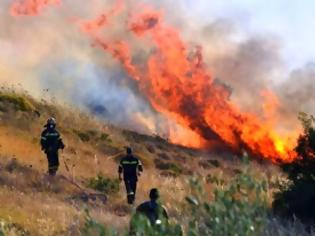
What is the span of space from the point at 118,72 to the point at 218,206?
56039 millimetres

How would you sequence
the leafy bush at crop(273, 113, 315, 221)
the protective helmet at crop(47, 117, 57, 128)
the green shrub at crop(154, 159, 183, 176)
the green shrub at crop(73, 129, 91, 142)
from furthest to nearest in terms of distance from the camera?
1. the green shrub at crop(73, 129, 91, 142)
2. the green shrub at crop(154, 159, 183, 176)
3. the protective helmet at crop(47, 117, 57, 128)
4. the leafy bush at crop(273, 113, 315, 221)

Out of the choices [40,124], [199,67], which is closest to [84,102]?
[199,67]

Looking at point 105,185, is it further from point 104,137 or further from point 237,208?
point 237,208

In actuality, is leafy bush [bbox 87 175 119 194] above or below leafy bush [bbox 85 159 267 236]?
above

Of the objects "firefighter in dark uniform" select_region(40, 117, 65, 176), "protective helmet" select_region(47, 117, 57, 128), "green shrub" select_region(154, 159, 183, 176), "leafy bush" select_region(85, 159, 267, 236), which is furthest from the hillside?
"protective helmet" select_region(47, 117, 57, 128)

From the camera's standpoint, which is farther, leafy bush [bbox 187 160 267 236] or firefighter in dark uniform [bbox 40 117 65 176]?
firefighter in dark uniform [bbox 40 117 65 176]

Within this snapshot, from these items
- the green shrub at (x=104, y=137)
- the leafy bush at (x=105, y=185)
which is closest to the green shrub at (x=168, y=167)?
the green shrub at (x=104, y=137)

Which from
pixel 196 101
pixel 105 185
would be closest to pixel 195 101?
pixel 196 101

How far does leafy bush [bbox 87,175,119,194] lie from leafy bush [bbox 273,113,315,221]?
29.6 feet

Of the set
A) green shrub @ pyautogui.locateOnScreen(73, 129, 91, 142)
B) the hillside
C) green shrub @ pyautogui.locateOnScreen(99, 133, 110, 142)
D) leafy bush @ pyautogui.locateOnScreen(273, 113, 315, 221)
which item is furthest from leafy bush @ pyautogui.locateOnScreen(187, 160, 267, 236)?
green shrub @ pyautogui.locateOnScreen(99, 133, 110, 142)

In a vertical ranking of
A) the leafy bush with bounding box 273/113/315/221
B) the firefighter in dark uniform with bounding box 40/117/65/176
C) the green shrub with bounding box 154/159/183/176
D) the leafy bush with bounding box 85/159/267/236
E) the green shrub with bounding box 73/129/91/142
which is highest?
the green shrub with bounding box 73/129/91/142

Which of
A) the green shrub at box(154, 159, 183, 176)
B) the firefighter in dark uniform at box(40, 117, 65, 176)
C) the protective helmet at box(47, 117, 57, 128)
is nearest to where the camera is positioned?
the protective helmet at box(47, 117, 57, 128)

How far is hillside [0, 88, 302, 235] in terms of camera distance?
17.3 meters

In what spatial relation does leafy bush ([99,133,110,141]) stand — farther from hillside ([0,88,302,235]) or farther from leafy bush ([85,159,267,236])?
leafy bush ([85,159,267,236])
